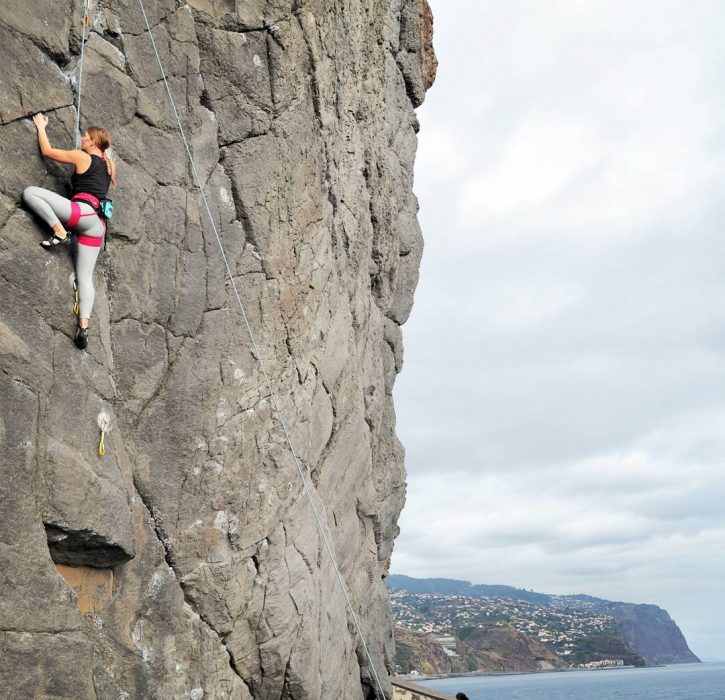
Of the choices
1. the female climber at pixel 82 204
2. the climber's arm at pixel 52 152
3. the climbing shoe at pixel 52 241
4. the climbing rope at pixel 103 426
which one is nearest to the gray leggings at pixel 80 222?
the female climber at pixel 82 204

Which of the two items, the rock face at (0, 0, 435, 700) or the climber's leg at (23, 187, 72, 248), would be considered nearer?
the rock face at (0, 0, 435, 700)

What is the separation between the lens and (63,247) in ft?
35.1

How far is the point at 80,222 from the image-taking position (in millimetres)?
10602

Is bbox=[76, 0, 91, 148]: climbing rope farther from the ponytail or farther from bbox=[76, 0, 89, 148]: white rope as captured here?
the ponytail

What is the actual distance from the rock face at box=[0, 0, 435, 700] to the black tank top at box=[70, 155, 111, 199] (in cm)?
37

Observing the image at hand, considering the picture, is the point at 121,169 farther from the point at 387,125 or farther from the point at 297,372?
the point at 387,125

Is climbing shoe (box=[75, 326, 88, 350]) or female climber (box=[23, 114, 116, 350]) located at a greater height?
female climber (box=[23, 114, 116, 350])

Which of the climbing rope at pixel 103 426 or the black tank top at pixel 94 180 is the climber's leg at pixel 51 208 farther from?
the climbing rope at pixel 103 426

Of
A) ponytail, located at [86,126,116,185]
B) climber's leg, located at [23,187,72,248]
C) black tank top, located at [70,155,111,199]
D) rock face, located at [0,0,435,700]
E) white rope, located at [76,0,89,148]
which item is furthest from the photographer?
white rope, located at [76,0,89,148]

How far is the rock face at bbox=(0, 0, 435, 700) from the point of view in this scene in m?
9.75

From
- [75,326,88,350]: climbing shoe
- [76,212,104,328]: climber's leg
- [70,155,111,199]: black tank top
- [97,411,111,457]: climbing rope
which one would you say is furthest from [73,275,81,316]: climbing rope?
[97,411,111,457]: climbing rope

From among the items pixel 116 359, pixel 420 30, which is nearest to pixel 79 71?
pixel 116 359

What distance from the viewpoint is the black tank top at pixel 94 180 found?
1075 cm

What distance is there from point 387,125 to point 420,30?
4772 mm
